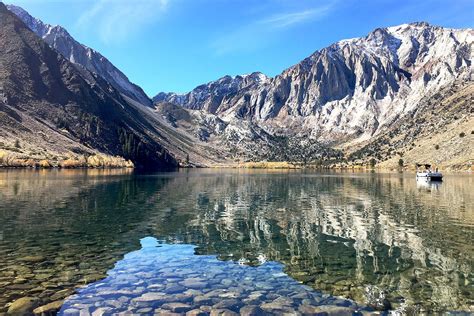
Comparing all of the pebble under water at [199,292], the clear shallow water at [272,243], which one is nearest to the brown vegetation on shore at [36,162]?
the clear shallow water at [272,243]

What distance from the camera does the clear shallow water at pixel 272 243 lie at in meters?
21.5

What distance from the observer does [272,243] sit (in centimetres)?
3391

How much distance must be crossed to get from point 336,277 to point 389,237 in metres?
15.6

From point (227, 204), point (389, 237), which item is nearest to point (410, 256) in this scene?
point (389, 237)

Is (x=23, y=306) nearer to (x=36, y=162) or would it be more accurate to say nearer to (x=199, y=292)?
(x=199, y=292)

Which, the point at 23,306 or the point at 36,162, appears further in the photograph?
the point at 36,162

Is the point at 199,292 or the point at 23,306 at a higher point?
the point at 23,306

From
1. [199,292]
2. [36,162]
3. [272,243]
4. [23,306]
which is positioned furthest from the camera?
[36,162]

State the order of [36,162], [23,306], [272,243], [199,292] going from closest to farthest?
1. [23,306]
2. [199,292]
3. [272,243]
4. [36,162]

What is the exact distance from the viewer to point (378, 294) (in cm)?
2005

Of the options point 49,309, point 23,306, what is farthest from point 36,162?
point 49,309

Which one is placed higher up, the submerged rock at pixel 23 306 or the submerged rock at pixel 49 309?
the submerged rock at pixel 23 306

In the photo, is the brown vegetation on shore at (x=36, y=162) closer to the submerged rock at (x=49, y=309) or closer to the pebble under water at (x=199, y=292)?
the pebble under water at (x=199, y=292)

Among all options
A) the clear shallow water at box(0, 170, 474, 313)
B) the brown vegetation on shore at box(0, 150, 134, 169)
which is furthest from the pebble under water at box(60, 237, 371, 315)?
the brown vegetation on shore at box(0, 150, 134, 169)
